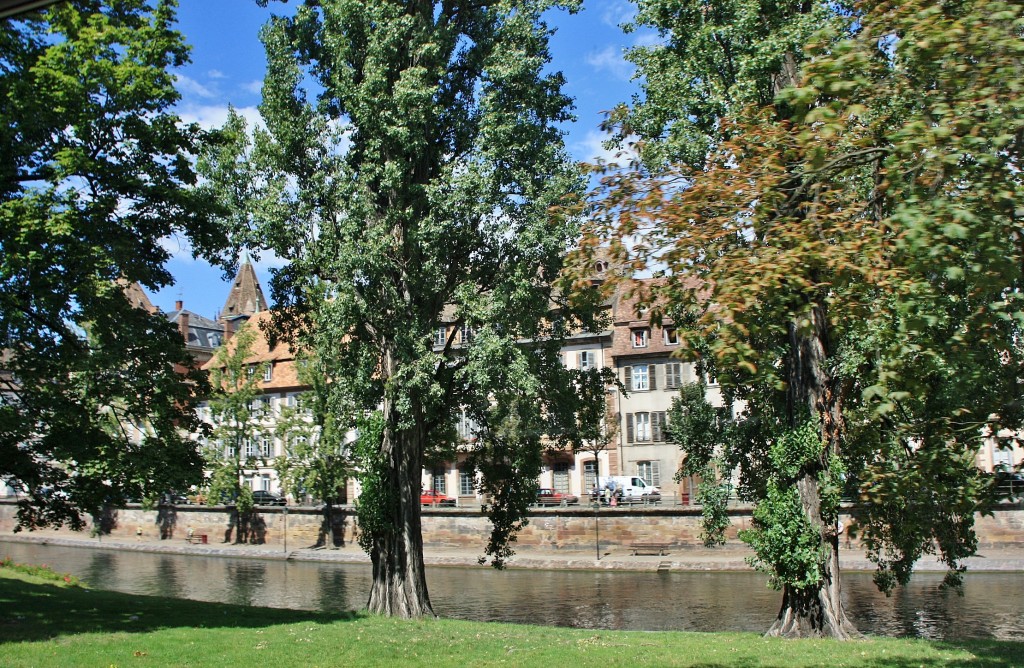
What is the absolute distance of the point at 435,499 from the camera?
185ft

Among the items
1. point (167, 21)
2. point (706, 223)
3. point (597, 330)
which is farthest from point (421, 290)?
point (706, 223)

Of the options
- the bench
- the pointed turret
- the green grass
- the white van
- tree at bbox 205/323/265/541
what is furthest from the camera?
the pointed turret


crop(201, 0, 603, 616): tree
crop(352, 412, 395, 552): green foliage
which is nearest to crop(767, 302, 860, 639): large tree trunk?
crop(201, 0, 603, 616): tree

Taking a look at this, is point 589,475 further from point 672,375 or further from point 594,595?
point 594,595

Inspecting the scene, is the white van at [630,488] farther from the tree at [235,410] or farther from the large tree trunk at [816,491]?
the large tree trunk at [816,491]

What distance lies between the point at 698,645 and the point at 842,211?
33.8ft

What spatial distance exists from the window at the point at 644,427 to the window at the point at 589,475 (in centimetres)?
282

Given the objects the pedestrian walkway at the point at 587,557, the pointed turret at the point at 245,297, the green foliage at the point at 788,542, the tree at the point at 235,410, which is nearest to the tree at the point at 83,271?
the green foliage at the point at 788,542

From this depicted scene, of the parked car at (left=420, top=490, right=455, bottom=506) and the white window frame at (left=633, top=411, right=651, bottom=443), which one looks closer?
the parked car at (left=420, top=490, right=455, bottom=506)

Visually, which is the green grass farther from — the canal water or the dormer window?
the dormer window

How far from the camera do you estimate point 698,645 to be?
1650 centimetres

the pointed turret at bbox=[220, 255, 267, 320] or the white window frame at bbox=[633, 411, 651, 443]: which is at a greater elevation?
the pointed turret at bbox=[220, 255, 267, 320]

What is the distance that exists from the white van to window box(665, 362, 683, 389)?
6.14m

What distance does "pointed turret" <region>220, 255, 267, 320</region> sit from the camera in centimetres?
9844
